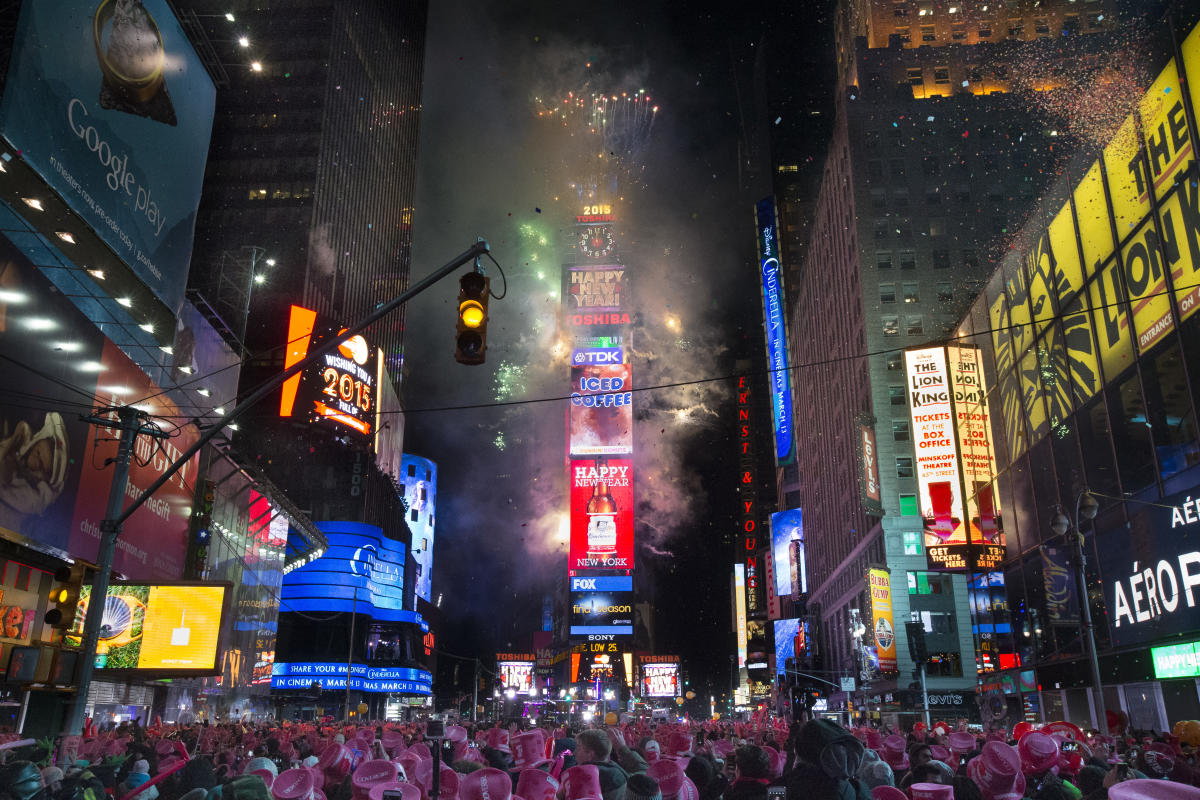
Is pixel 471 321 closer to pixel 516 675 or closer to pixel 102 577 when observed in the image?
pixel 102 577

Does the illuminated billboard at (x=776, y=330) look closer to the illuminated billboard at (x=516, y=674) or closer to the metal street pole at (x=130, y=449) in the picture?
the illuminated billboard at (x=516, y=674)

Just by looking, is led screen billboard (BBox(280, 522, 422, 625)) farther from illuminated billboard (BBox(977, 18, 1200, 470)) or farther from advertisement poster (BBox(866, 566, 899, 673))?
illuminated billboard (BBox(977, 18, 1200, 470))

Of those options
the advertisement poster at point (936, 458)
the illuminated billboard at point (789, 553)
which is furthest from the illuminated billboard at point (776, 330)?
the advertisement poster at point (936, 458)

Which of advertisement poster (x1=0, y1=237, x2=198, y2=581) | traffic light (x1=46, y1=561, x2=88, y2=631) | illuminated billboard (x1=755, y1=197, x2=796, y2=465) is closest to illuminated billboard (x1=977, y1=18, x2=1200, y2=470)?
traffic light (x1=46, y1=561, x2=88, y2=631)

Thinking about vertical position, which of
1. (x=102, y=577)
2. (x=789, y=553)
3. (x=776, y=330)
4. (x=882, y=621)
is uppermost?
(x=776, y=330)

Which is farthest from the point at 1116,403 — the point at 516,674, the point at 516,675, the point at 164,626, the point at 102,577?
the point at 516,674

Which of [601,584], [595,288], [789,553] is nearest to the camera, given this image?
[789,553]
